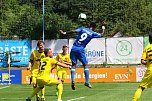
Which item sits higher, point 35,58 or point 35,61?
point 35,58

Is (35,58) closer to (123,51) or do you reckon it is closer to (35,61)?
(35,61)

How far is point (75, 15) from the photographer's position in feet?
271

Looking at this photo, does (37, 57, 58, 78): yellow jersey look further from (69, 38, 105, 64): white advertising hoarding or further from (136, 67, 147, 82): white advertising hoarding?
(69, 38, 105, 64): white advertising hoarding

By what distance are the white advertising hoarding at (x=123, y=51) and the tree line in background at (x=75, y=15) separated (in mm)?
11155

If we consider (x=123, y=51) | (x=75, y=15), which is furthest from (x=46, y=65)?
(x=75, y=15)

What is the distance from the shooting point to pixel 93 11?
260ft

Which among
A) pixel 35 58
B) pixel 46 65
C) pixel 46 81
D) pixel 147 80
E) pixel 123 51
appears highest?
pixel 123 51

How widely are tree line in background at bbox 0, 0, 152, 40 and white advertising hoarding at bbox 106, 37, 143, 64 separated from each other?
36.6ft

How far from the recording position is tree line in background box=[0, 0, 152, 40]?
5929 cm

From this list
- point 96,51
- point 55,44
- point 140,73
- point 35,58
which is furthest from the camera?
point 55,44

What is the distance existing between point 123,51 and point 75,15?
37.9 meters

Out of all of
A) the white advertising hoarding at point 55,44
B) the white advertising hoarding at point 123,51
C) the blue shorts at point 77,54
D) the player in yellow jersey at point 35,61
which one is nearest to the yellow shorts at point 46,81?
the player in yellow jersey at point 35,61

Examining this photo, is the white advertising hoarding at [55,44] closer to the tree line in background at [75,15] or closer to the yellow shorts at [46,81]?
the tree line in background at [75,15]

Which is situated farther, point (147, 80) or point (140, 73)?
point (140, 73)
